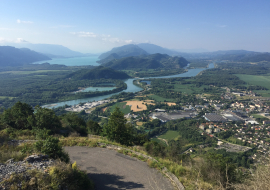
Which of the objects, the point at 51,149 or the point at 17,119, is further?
the point at 17,119

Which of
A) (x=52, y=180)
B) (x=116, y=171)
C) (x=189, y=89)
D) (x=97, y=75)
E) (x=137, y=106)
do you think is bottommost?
(x=137, y=106)

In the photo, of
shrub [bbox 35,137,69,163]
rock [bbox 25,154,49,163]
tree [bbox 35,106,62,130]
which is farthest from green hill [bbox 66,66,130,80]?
rock [bbox 25,154,49,163]

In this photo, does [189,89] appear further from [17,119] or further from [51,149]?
[51,149]

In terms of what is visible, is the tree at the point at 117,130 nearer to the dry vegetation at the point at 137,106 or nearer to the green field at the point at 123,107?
the green field at the point at 123,107

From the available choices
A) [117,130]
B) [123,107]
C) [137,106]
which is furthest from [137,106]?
[117,130]

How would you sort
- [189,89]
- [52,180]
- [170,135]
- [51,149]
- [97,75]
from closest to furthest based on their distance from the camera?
[52,180] < [51,149] < [170,135] < [189,89] < [97,75]

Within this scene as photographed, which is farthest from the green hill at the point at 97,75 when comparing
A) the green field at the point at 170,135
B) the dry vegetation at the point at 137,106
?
the green field at the point at 170,135

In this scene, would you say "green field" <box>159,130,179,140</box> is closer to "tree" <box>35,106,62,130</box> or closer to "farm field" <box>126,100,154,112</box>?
"farm field" <box>126,100,154,112</box>
